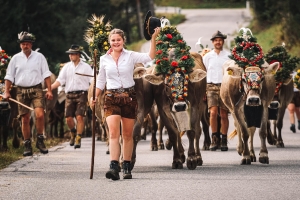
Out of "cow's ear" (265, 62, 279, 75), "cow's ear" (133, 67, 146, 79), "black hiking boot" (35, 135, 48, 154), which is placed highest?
"cow's ear" (265, 62, 279, 75)

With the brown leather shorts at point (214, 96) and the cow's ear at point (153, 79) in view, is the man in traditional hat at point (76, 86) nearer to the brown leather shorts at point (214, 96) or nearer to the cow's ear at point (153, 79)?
the brown leather shorts at point (214, 96)

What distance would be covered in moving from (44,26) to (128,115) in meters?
27.1

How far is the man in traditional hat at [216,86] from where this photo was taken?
21234 millimetres

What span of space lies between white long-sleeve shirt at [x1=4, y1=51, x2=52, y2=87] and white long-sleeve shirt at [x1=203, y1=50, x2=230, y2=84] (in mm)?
3659

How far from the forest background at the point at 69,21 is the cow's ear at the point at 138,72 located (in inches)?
585

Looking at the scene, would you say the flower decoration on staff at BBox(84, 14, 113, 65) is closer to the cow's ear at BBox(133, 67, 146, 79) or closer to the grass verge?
the grass verge

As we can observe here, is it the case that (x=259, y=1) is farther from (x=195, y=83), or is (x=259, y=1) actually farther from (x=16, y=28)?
(x=195, y=83)

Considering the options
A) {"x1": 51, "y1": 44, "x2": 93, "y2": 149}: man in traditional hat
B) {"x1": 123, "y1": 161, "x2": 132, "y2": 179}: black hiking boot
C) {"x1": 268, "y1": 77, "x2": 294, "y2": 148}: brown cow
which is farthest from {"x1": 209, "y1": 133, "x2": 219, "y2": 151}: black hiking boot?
{"x1": 123, "y1": 161, "x2": 132, "y2": 179}: black hiking boot

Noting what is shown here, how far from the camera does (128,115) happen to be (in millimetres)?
14453

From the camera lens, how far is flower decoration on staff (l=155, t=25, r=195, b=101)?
1634 centimetres

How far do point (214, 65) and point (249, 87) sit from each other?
4018mm

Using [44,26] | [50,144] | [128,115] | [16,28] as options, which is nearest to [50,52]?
[44,26]

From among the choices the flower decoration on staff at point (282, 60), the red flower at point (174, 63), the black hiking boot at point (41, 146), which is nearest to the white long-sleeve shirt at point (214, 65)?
the flower decoration on staff at point (282, 60)

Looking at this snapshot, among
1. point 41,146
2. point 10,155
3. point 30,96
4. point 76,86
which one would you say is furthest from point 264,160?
point 76,86
